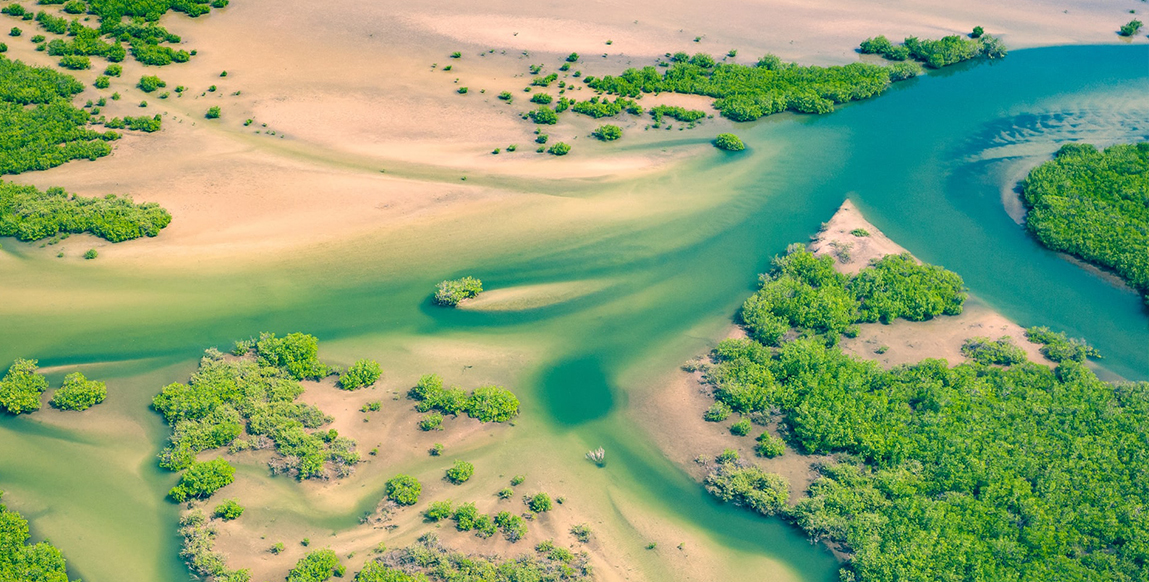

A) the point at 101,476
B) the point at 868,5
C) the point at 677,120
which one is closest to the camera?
the point at 101,476

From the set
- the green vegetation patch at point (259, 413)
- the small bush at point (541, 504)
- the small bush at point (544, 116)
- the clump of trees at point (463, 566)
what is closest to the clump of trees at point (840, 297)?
the small bush at point (541, 504)

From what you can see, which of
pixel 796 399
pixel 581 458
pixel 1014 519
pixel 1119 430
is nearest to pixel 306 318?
pixel 581 458

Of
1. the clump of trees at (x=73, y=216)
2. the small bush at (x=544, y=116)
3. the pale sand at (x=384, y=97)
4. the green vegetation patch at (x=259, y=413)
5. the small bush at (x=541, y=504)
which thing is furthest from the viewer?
the small bush at (x=544, y=116)

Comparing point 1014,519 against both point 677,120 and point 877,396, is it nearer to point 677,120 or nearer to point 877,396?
point 877,396

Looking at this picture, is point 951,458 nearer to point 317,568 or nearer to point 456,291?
point 456,291

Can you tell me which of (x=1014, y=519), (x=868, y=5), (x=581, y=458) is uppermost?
(x=868, y=5)

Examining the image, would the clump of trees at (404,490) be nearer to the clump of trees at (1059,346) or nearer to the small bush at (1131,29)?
the clump of trees at (1059,346)

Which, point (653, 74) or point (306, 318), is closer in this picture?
point (306, 318)

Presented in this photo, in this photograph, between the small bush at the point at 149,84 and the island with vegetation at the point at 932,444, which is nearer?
the island with vegetation at the point at 932,444
